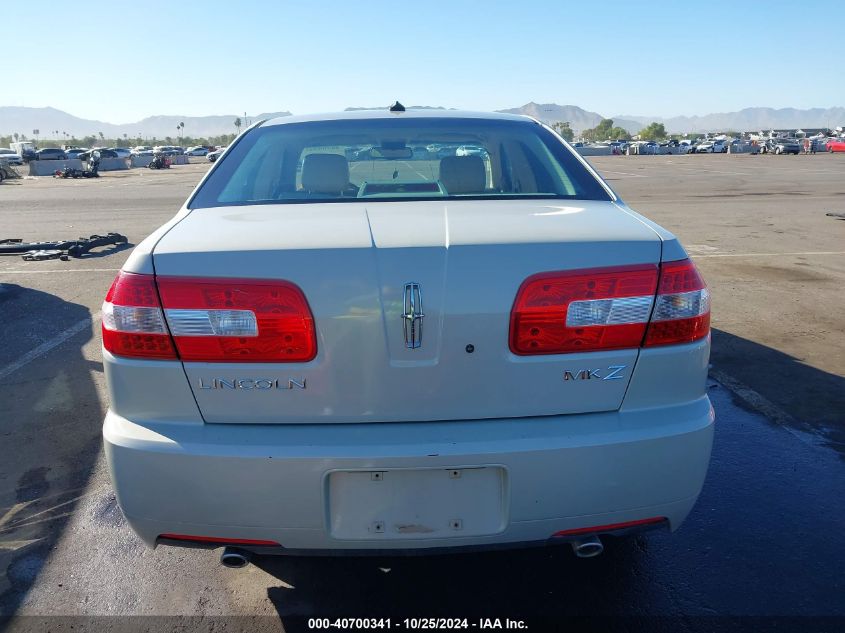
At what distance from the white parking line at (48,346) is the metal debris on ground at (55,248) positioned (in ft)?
12.1

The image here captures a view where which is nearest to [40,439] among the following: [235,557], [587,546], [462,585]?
[235,557]

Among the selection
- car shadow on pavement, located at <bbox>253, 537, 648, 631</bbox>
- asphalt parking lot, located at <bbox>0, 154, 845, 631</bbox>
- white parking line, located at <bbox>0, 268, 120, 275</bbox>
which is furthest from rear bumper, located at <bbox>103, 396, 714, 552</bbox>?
white parking line, located at <bbox>0, 268, 120, 275</bbox>

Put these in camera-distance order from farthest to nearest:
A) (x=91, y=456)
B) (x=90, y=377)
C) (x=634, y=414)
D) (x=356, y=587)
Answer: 1. (x=90, y=377)
2. (x=91, y=456)
3. (x=356, y=587)
4. (x=634, y=414)

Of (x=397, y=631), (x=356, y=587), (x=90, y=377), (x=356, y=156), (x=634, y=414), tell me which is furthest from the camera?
(x=90, y=377)

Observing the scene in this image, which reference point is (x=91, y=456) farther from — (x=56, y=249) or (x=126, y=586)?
(x=56, y=249)

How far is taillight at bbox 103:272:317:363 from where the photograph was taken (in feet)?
5.94

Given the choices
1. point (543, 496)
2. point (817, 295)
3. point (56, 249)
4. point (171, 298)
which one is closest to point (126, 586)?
point (171, 298)

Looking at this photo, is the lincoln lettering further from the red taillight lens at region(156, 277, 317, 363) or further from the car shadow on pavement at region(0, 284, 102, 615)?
the car shadow on pavement at region(0, 284, 102, 615)

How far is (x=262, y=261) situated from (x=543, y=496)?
1.03 m

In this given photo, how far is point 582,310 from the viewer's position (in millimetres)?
1860

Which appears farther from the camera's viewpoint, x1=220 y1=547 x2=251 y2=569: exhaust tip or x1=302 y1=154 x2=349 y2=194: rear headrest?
x1=302 y1=154 x2=349 y2=194: rear headrest

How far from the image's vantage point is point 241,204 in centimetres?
250

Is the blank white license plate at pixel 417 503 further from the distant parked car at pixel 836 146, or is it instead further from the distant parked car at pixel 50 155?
the distant parked car at pixel 836 146

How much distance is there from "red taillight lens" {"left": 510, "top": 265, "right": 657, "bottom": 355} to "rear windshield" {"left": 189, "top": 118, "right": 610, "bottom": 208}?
770mm
